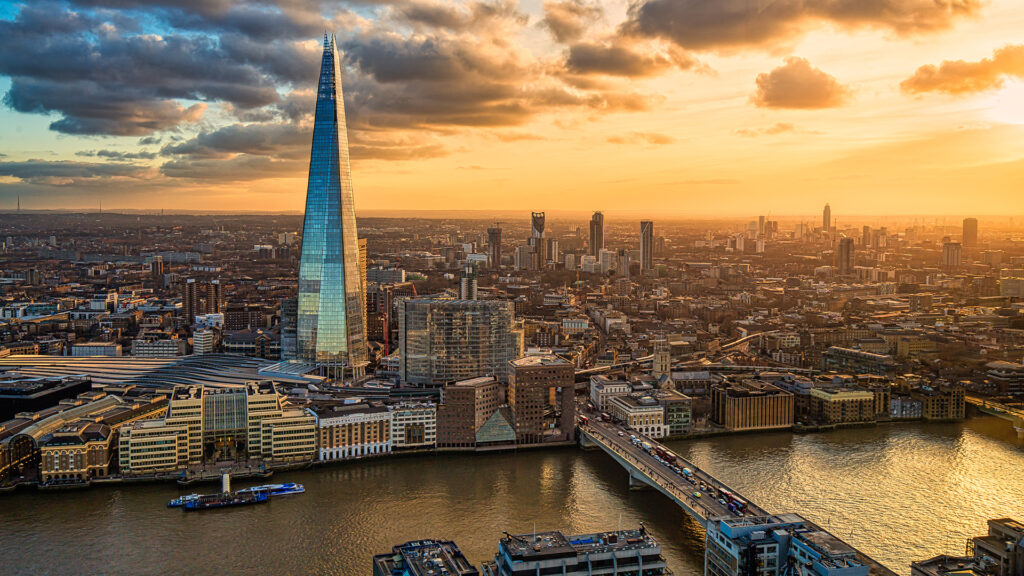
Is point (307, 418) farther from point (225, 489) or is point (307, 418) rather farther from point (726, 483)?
point (726, 483)

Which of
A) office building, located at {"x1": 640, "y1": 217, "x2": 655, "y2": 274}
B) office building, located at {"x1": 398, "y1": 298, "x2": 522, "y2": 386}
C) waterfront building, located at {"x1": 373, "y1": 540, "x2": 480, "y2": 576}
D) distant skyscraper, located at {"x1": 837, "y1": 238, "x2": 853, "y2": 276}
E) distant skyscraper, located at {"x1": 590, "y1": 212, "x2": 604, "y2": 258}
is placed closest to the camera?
waterfront building, located at {"x1": 373, "y1": 540, "x2": 480, "y2": 576}

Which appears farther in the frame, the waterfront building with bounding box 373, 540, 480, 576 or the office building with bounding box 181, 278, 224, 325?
the office building with bounding box 181, 278, 224, 325

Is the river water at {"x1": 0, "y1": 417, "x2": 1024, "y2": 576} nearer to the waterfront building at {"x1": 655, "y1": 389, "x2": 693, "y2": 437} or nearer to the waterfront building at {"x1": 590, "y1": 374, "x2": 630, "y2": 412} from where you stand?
the waterfront building at {"x1": 655, "y1": 389, "x2": 693, "y2": 437}

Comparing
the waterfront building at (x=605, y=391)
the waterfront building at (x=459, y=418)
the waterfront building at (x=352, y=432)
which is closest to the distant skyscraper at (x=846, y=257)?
the waterfront building at (x=605, y=391)

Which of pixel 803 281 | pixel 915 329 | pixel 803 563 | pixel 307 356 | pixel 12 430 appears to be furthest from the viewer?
pixel 803 281

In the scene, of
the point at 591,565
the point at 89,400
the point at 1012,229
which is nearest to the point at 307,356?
the point at 89,400

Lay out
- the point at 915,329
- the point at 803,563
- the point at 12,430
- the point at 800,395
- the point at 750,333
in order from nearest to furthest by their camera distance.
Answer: the point at 803,563
the point at 12,430
the point at 800,395
the point at 915,329
the point at 750,333

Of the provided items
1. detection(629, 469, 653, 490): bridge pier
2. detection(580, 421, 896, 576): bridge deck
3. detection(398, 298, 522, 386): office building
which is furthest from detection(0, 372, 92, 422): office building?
detection(629, 469, 653, 490): bridge pier
